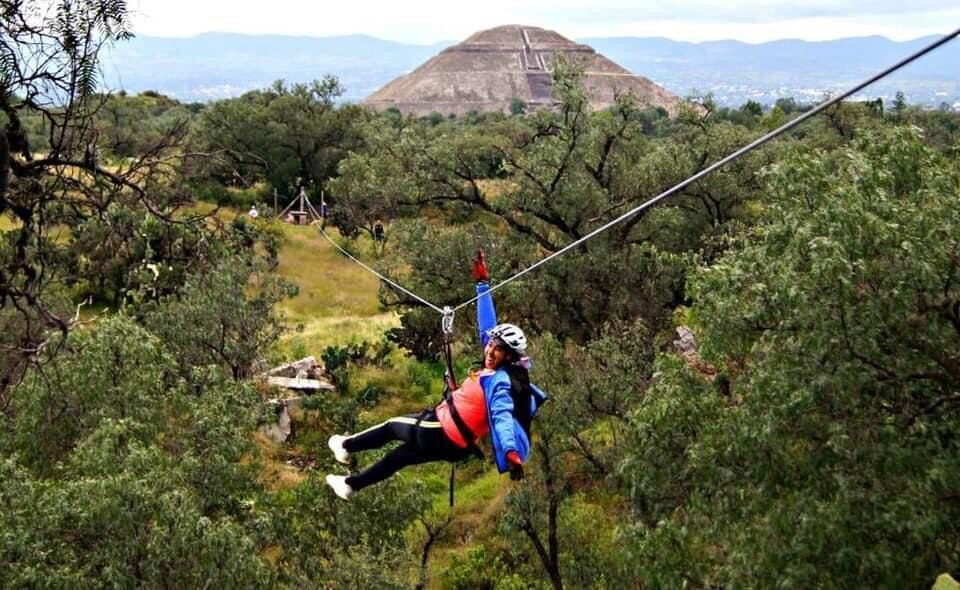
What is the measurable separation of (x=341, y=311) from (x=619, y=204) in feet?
58.9

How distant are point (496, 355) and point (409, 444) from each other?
4.20 ft

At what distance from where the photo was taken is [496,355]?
7.32 meters

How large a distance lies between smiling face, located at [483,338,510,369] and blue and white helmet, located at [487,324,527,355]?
2.1 inches

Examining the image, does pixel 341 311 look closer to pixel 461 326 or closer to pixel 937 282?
pixel 461 326

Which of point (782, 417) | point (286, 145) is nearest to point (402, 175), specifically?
point (782, 417)

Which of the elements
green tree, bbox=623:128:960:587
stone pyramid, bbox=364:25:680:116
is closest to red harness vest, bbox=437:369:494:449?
green tree, bbox=623:128:960:587

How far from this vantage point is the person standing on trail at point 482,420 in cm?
703

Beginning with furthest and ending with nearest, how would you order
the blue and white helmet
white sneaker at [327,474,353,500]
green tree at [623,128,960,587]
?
white sneaker at [327,474,353,500], green tree at [623,128,960,587], the blue and white helmet

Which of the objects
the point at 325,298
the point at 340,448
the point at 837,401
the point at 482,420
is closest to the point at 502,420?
the point at 482,420

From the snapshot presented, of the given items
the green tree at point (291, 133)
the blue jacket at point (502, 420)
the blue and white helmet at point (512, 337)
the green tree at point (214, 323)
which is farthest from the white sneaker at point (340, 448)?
the green tree at point (291, 133)

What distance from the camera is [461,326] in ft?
80.5

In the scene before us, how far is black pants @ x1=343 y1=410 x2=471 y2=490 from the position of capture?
7719 mm

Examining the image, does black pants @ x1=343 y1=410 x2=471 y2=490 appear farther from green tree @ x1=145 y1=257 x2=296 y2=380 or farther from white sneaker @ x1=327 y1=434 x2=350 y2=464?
green tree @ x1=145 y1=257 x2=296 y2=380

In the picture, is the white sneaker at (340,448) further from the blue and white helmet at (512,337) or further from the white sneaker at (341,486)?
the blue and white helmet at (512,337)
